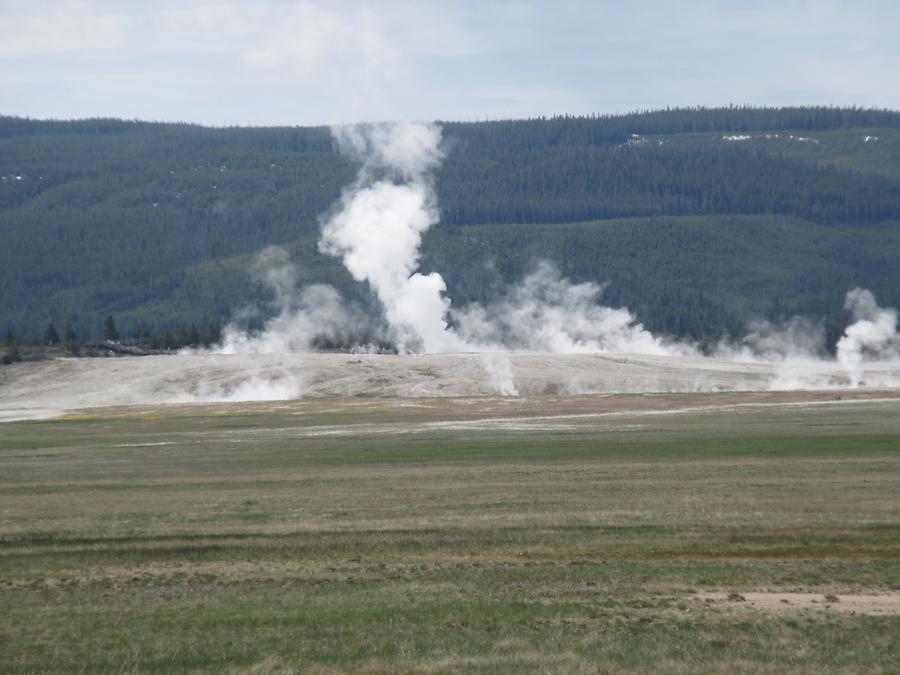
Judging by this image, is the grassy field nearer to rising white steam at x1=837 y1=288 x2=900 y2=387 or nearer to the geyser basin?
the geyser basin

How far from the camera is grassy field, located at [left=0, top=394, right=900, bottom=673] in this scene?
825 inches

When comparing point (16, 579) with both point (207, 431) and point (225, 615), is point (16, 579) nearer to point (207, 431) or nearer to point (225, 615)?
point (225, 615)

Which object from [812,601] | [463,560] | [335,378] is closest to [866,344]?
[335,378]

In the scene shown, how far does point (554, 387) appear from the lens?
119625 mm

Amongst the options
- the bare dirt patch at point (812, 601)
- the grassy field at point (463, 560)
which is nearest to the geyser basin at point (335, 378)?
the grassy field at point (463, 560)

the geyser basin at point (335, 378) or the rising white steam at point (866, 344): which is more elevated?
the geyser basin at point (335, 378)

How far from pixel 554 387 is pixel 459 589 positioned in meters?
94.5

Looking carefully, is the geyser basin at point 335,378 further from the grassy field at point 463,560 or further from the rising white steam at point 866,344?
the grassy field at point 463,560

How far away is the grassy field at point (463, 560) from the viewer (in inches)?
825

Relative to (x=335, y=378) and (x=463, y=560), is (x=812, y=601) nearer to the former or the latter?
(x=463, y=560)

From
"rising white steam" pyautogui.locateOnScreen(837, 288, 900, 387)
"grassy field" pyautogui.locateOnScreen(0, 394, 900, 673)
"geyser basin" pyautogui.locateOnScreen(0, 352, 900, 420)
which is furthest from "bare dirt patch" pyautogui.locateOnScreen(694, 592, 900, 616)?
"rising white steam" pyautogui.locateOnScreen(837, 288, 900, 387)

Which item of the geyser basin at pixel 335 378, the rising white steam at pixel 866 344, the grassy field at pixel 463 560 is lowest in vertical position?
the rising white steam at pixel 866 344

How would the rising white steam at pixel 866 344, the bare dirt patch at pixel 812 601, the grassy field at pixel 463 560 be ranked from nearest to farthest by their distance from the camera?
the grassy field at pixel 463 560
the bare dirt patch at pixel 812 601
the rising white steam at pixel 866 344

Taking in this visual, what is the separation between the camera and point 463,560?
2905 cm
